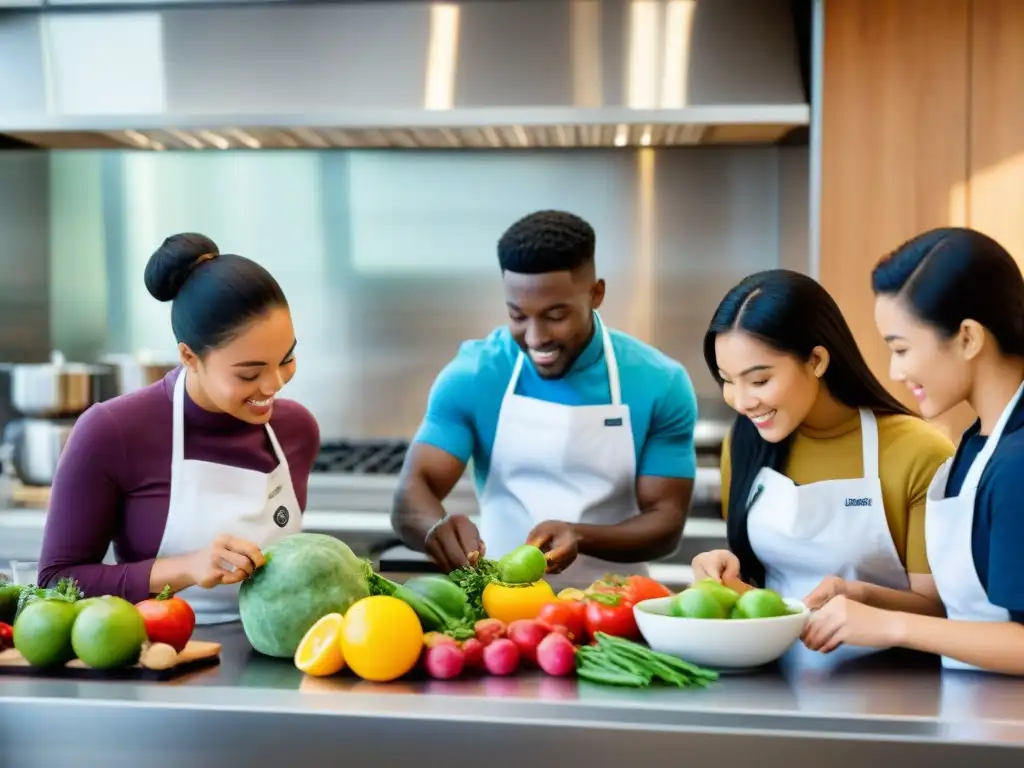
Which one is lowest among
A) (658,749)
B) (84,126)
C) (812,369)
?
(658,749)

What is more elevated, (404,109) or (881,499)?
(404,109)

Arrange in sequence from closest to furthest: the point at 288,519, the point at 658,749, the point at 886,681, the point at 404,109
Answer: the point at 658,749 < the point at 886,681 < the point at 288,519 < the point at 404,109

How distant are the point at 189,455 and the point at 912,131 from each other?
2414mm

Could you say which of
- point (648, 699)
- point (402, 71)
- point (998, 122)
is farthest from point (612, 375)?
point (998, 122)

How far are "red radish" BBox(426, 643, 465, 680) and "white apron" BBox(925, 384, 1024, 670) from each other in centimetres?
64

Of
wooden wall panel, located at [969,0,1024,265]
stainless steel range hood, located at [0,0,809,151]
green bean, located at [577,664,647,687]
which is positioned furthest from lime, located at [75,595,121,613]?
wooden wall panel, located at [969,0,1024,265]

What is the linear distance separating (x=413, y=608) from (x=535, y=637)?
7.2 inches

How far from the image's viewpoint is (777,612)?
147cm

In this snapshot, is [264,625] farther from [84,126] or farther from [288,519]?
[84,126]

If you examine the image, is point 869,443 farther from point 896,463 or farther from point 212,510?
point 212,510

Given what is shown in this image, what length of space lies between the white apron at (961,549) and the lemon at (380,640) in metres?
0.70

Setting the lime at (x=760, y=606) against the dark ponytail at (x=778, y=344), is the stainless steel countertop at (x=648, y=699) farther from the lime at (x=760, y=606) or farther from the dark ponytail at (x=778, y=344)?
the dark ponytail at (x=778, y=344)

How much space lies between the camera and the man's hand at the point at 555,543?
1.98m

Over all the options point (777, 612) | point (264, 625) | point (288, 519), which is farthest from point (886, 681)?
point (288, 519)
